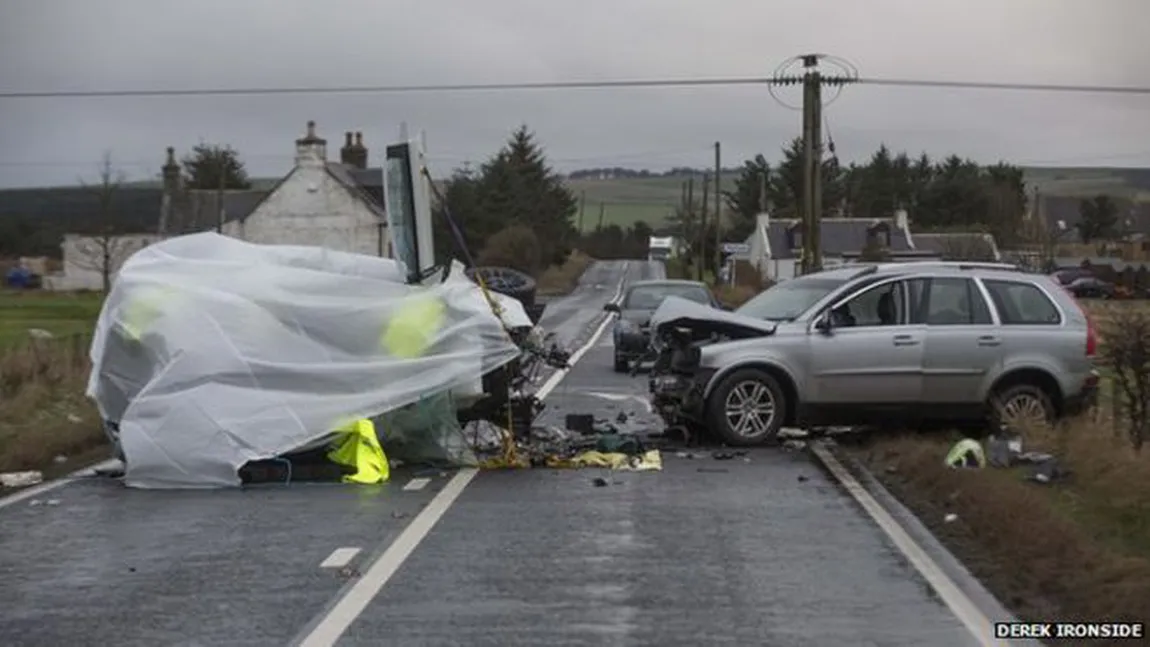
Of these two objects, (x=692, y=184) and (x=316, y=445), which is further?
(x=692, y=184)

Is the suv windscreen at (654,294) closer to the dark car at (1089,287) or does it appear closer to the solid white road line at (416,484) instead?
the solid white road line at (416,484)

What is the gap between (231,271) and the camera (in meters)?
14.3

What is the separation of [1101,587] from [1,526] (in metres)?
7.21

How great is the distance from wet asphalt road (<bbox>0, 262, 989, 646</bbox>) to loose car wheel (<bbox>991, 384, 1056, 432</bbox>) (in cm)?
228

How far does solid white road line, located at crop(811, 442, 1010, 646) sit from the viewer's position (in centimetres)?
742

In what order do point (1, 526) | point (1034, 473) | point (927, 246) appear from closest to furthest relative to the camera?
point (1, 526), point (1034, 473), point (927, 246)

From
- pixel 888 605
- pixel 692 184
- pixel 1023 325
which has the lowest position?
pixel 888 605

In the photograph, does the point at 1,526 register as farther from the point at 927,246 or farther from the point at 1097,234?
the point at 1097,234

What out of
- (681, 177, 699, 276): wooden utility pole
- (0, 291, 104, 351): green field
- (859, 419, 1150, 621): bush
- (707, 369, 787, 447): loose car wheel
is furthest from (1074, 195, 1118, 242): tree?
(859, 419, 1150, 621): bush

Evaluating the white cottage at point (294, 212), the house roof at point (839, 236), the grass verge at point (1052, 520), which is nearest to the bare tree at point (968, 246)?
the house roof at point (839, 236)

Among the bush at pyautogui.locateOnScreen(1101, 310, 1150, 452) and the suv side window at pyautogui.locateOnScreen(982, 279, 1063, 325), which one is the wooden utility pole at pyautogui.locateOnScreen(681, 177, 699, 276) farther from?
the bush at pyautogui.locateOnScreen(1101, 310, 1150, 452)

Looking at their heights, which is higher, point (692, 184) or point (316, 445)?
point (692, 184)

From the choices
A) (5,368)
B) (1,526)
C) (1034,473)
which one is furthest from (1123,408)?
(5,368)

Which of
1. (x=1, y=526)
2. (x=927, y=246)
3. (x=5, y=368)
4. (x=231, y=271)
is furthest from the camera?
(x=927, y=246)
